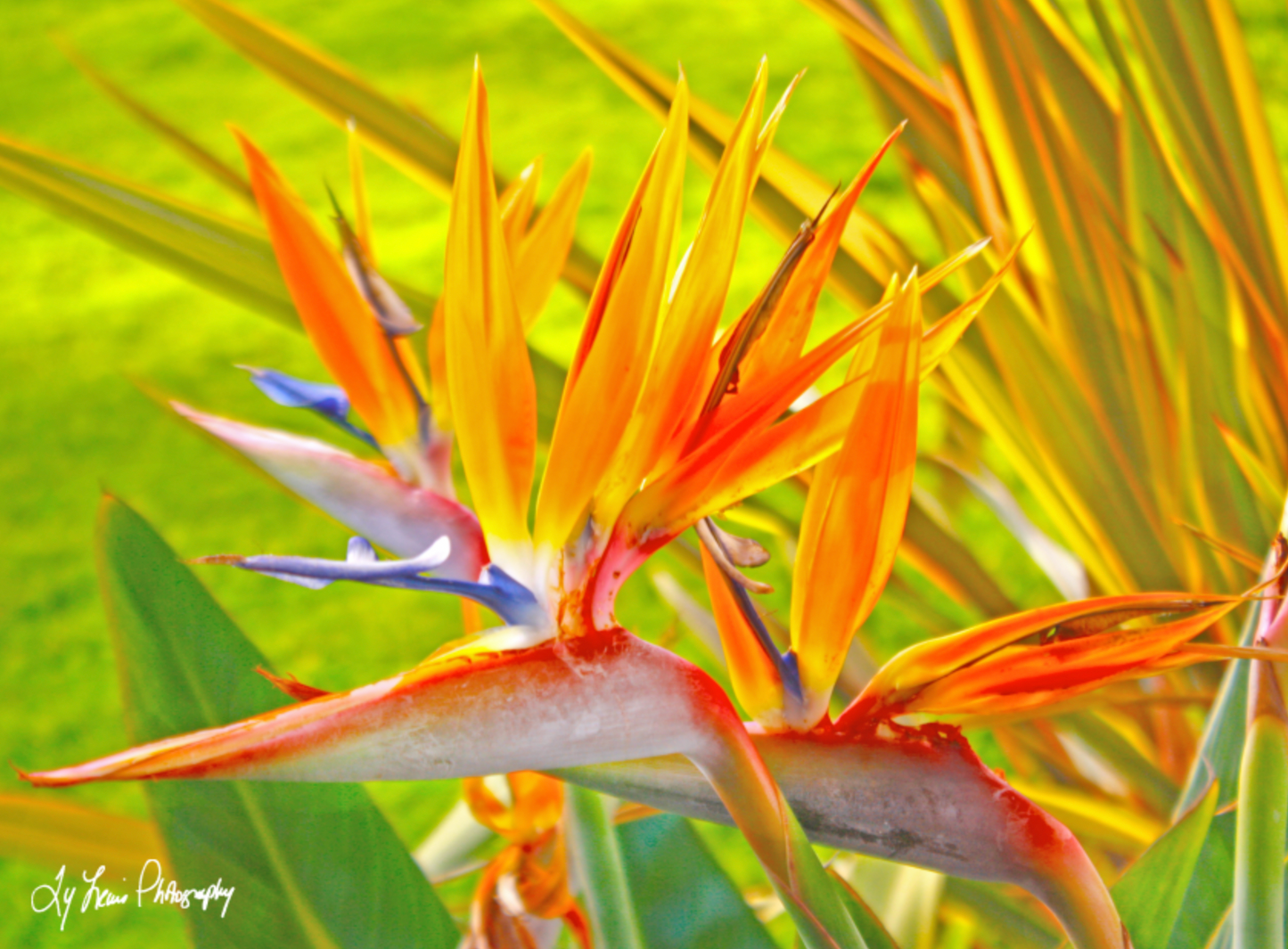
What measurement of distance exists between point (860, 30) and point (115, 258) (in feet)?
4.93

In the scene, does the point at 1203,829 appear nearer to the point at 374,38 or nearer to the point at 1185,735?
the point at 1185,735

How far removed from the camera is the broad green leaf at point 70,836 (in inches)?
16.6

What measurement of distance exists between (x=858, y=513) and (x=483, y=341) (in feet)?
0.24

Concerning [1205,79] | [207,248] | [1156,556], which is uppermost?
[1205,79]

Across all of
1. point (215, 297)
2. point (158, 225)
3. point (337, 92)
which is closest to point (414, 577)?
point (158, 225)

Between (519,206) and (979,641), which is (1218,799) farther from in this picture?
(519,206)

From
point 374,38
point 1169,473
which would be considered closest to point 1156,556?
point 1169,473

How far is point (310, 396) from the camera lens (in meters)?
0.27

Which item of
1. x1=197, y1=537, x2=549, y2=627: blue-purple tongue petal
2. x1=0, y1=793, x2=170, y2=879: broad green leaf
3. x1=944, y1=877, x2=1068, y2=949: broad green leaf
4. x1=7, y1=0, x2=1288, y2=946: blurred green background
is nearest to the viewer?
x1=197, y1=537, x2=549, y2=627: blue-purple tongue petal

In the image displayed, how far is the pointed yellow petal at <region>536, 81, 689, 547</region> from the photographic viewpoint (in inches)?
7.7

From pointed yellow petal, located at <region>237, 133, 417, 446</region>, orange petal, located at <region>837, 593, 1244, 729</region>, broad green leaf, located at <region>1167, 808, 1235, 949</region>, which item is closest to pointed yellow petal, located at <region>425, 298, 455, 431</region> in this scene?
pointed yellow petal, located at <region>237, 133, 417, 446</region>

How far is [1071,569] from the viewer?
65 centimetres

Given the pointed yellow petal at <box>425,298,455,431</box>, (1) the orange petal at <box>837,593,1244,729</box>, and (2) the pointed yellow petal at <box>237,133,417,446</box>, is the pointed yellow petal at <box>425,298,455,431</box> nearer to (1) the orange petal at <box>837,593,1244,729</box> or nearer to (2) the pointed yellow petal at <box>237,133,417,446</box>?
(2) the pointed yellow petal at <box>237,133,417,446</box>

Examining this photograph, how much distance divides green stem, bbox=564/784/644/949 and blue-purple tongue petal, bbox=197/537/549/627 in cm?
6
